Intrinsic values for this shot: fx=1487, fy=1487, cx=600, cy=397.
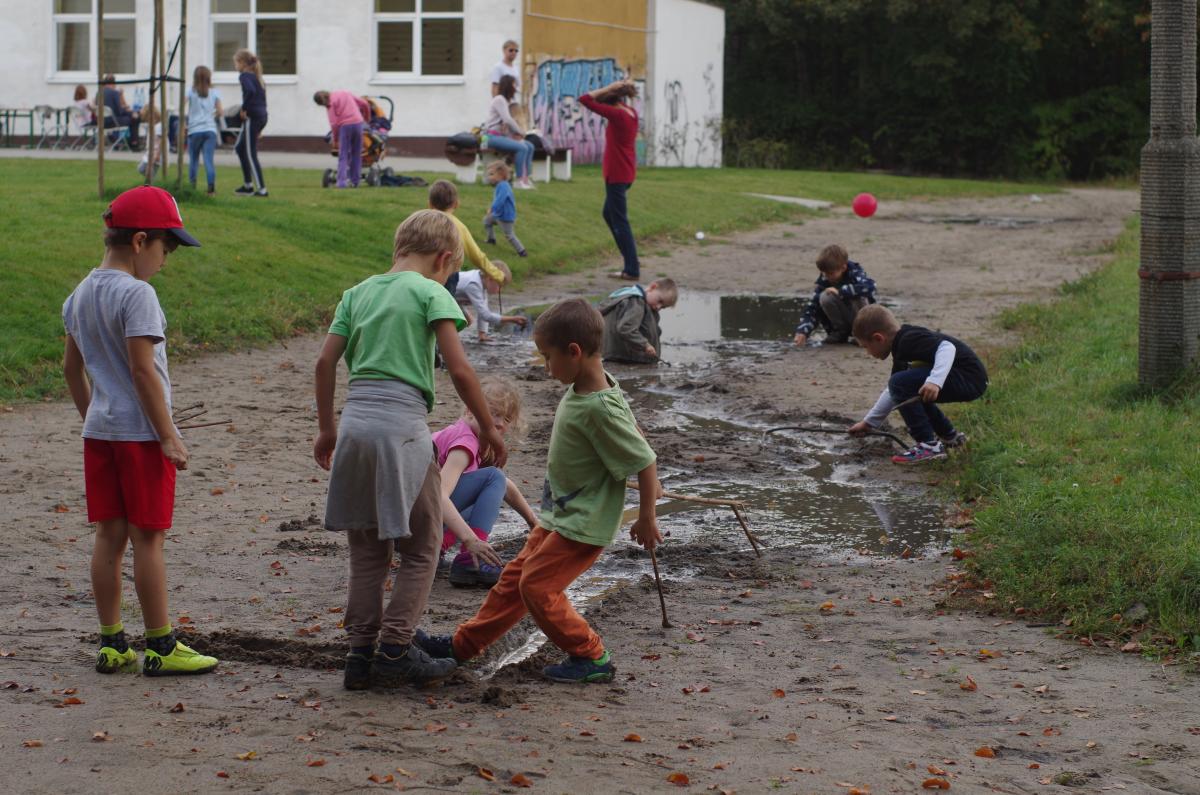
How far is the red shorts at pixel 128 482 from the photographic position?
5.16 metres

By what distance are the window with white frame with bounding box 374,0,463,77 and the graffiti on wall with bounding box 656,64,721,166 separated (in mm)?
8474

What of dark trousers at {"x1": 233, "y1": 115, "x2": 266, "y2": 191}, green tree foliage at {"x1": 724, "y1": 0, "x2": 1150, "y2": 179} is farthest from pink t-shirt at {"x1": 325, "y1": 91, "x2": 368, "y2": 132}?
green tree foliage at {"x1": 724, "y1": 0, "x2": 1150, "y2": 179}

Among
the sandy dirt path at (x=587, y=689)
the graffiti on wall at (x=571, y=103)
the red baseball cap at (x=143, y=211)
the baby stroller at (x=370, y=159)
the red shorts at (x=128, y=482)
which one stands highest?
the graffiti on wall at (x=571, y=103)

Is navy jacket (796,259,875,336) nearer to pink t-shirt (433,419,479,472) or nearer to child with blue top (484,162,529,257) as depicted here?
child with blue top (484,162,529,257)

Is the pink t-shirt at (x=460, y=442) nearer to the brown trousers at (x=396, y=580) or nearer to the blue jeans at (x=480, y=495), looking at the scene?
the blue jeans at (x=480, y=495)

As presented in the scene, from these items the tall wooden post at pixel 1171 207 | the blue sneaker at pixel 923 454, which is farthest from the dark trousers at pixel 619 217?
the blue sneaker at pixel 923 454

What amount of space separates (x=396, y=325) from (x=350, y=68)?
99.3 feet

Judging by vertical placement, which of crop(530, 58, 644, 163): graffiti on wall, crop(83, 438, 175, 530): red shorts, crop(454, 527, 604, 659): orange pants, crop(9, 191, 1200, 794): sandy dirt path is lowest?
crop(9, 191, 1200, 794): sandy dirt path

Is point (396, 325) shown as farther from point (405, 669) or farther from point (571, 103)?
point (571, 103)

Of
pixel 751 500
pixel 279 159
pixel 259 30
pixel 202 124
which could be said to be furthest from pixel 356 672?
pixel 259 30

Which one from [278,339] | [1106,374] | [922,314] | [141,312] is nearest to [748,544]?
[141,312]

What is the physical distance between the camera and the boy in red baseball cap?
5.11 m

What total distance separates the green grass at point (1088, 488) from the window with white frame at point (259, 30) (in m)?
25.8

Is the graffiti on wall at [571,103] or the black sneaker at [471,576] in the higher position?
the graffiti on wall at [571,103]
